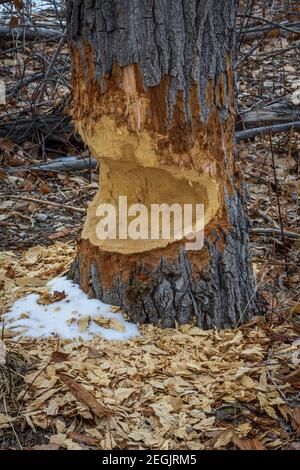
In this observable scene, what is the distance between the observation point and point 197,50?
2232 millimetres

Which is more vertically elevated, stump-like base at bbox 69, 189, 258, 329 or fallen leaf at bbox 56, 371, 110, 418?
stump-like base at bbox 69, 189, 258, 329

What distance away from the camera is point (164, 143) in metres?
2.32

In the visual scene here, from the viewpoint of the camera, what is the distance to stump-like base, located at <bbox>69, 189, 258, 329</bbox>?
2449mm

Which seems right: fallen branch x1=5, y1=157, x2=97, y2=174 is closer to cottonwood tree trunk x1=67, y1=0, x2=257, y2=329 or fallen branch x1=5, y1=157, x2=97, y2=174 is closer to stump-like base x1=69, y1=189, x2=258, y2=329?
cottonwood tree trunk x1=67, y1=0, x2=257, y2=329

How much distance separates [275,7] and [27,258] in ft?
13.0

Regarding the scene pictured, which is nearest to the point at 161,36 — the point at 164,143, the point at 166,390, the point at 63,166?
the point at 164,143

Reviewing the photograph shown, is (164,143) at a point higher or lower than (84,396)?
higher

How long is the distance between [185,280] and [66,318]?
0.52m

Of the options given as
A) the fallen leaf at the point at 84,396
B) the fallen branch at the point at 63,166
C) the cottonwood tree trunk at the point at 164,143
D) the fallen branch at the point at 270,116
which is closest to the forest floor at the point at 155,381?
the fallen leaf at the point at 84,396

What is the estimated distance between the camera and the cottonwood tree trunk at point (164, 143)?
Answer: 2217 millimetres

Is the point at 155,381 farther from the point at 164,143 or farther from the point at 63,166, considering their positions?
the point at 63,166

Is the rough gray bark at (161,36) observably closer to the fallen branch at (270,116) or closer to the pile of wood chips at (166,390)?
the pile of wood chips at (166,390)

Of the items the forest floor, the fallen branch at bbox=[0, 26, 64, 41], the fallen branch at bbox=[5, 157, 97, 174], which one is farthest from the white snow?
the fallen branch at bbox=[0, 26, 64, 41]

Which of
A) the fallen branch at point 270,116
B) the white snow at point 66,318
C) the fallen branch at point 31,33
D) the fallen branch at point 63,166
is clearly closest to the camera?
the white snow at point 66,318
